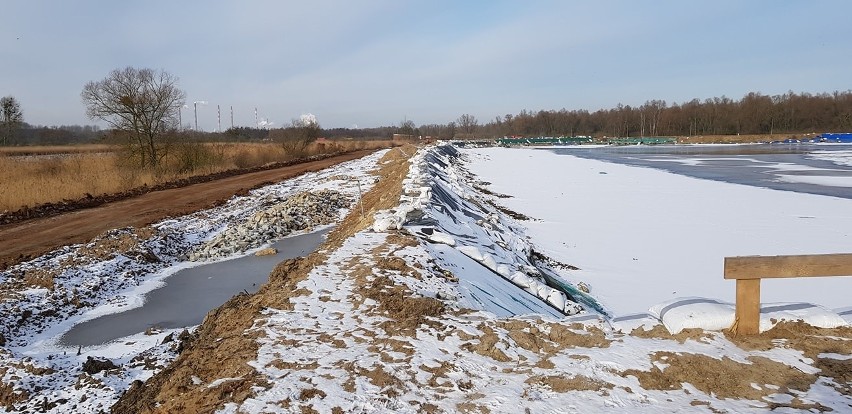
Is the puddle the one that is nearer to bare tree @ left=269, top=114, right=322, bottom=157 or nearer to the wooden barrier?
the wooden barrier

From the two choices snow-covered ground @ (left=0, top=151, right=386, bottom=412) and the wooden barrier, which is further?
snow-covered ground @ (left=0, top=151, right=386, bottom=412)

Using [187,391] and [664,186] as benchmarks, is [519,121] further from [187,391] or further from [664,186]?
[187,391]

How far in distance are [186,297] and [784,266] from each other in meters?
7.56

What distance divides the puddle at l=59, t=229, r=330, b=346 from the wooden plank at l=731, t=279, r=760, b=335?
5984mm

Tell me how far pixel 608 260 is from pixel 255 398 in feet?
27.5

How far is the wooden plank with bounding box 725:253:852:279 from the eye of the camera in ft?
15.0

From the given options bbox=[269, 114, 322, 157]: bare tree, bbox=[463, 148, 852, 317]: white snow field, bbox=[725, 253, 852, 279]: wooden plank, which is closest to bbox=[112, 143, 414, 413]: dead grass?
bbox=[725, 253, 852, 279]: wooden plank

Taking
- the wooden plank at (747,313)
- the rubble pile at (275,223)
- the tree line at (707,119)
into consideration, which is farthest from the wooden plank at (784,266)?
the tree line at (707,119)

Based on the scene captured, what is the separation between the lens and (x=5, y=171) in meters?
21.7

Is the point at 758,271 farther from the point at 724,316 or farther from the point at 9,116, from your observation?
the point at 9,116

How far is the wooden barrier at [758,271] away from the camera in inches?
181

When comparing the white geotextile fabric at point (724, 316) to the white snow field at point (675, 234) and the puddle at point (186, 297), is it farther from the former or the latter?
the puddle at point (186, 297)

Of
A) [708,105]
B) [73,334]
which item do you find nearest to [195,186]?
[73,334]

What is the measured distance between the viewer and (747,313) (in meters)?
4.72
